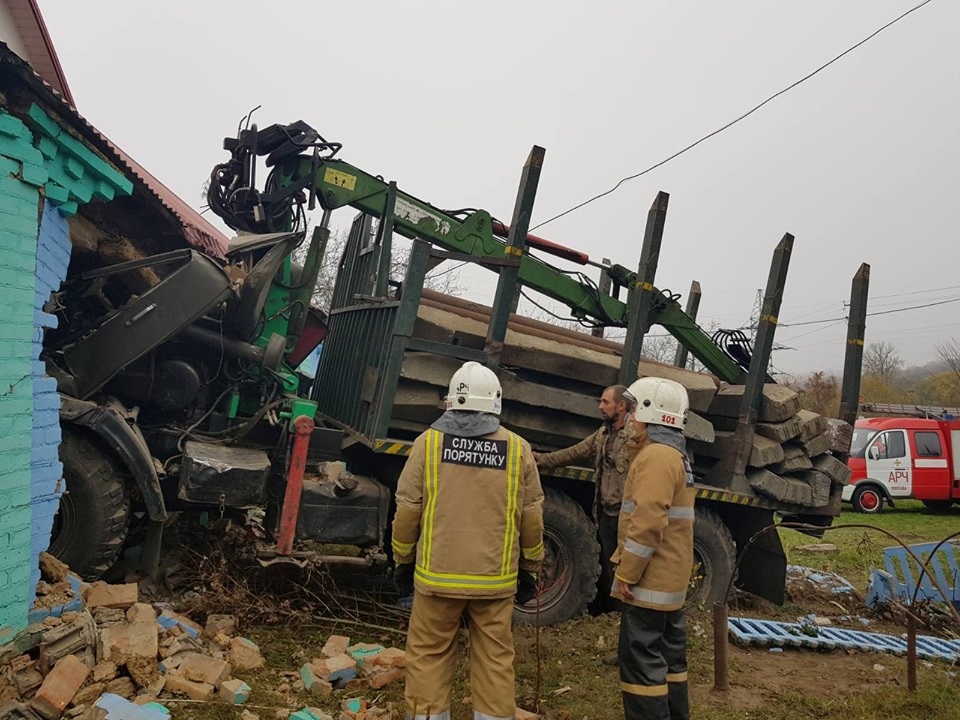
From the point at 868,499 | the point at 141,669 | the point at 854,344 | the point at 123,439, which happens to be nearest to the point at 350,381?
the point at 123,439

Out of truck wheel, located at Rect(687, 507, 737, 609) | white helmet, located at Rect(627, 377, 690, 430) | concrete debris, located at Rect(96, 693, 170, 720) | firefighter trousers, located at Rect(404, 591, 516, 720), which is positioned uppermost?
white helmet, located at Rect(627, 377, 690, 430)

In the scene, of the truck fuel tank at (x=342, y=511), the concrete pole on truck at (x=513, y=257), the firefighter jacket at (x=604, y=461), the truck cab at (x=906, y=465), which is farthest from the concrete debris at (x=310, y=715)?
the truck cab at (x=906, y=465)

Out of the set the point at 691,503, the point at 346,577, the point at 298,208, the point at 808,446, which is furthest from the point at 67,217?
the point at 808,446

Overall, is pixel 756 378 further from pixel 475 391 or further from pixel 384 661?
pixel 384 661

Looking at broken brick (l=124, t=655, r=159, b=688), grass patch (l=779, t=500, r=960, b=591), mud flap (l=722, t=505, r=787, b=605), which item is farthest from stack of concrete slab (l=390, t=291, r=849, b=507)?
broken brick (l=124, t=655, r=159, b=688)

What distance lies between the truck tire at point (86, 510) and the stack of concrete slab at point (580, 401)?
1892 millimetres

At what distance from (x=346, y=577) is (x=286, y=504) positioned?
137 centimetres

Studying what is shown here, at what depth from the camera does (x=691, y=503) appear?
3.68m

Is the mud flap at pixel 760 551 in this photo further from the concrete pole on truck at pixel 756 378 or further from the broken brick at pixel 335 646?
the broken brick at pixel 335 646

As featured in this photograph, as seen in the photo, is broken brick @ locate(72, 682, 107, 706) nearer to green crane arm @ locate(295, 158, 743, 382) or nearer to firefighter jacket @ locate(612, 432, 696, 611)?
firefighter jacket @ locate(612, 432, 696, 611)

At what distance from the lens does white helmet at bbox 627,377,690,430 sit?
3.72 meters

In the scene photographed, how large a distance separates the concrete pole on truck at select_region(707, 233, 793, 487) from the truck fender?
4.60 m

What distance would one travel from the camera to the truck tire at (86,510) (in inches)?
171

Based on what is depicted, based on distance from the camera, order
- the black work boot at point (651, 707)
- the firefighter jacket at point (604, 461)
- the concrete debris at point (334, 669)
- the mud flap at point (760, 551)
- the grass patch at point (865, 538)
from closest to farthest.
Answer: the black work boot at point (651, 707) < the concrete debris at point (334, 669) < the firefighter jacket at point (604, 461) < the mud flap at point (760, 551) < the grass patch at point (865, 538)
